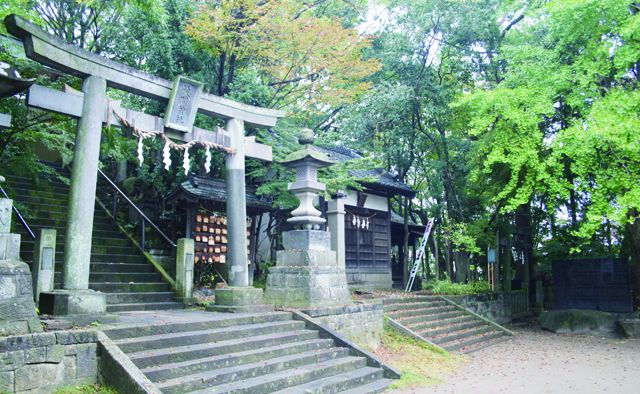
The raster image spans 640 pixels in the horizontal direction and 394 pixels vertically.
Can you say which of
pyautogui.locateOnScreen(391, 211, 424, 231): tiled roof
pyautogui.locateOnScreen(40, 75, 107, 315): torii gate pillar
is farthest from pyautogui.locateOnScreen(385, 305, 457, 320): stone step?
pyautogui.locateOnScreen(40, 75, 107, 315): torii gate pillar

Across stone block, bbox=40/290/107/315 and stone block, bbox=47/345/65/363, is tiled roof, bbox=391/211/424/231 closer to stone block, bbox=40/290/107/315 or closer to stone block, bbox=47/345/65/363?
stone block, bbox=40/290/107/315

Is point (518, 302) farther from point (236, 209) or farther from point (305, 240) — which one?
point (236, 209)

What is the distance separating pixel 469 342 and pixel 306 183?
287 inches

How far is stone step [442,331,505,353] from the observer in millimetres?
13656

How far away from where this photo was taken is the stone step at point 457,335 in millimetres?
13648

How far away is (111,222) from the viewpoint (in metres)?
15.0

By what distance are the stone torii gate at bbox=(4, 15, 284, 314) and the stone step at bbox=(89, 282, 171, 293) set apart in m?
2.33

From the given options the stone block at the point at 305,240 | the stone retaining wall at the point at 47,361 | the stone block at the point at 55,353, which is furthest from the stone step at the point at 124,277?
the stone block at the point at 55,353

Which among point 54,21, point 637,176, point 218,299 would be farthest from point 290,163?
point 54,21

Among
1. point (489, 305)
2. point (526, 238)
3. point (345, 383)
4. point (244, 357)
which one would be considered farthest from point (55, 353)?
point (526, 238)

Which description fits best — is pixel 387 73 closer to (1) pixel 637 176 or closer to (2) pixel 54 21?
(1) pixel 637 176

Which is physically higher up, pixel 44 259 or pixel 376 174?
pixel 376 174

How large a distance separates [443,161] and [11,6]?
15.9 m

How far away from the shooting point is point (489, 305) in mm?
19094
